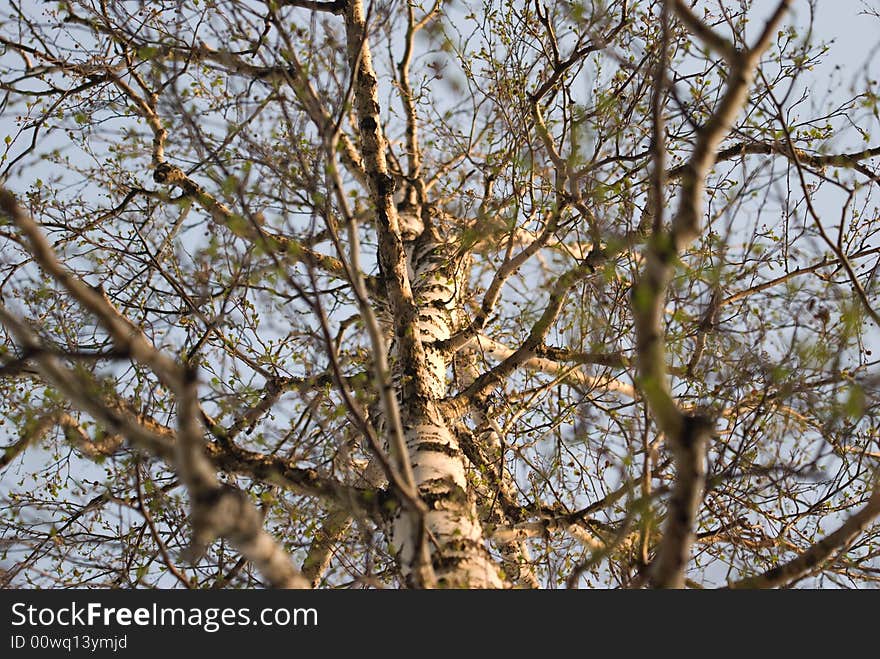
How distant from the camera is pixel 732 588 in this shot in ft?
7.45

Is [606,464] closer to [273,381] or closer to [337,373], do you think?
[273,381]

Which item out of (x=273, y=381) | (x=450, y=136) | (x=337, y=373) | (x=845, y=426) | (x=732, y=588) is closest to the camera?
(x=337, y=373)

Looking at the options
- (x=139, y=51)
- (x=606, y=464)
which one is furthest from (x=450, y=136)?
(x=606, y=464)

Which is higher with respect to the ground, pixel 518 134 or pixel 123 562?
pixel 518 134

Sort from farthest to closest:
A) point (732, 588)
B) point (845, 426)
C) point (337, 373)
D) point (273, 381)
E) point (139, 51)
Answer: point (273, 381)
point (139, 51)
point (845, 426)
point (732, 588)
point (337, 373)

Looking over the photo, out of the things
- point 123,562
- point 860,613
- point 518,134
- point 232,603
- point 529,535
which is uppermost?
point 518,134

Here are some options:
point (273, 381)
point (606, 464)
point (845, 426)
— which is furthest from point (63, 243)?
point (845, 426)

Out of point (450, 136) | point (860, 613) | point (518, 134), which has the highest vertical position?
point (450, 136)

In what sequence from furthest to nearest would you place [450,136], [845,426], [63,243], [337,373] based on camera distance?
[450,136]
[63,243]
[845,426]
[337,373]

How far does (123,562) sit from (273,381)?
1373 mm

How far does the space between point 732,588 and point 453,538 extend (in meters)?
1.03

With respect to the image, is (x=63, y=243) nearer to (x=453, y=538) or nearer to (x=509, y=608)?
(x=453, y=538)

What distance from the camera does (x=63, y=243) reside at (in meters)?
4.55

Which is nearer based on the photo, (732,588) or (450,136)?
(732,588)
